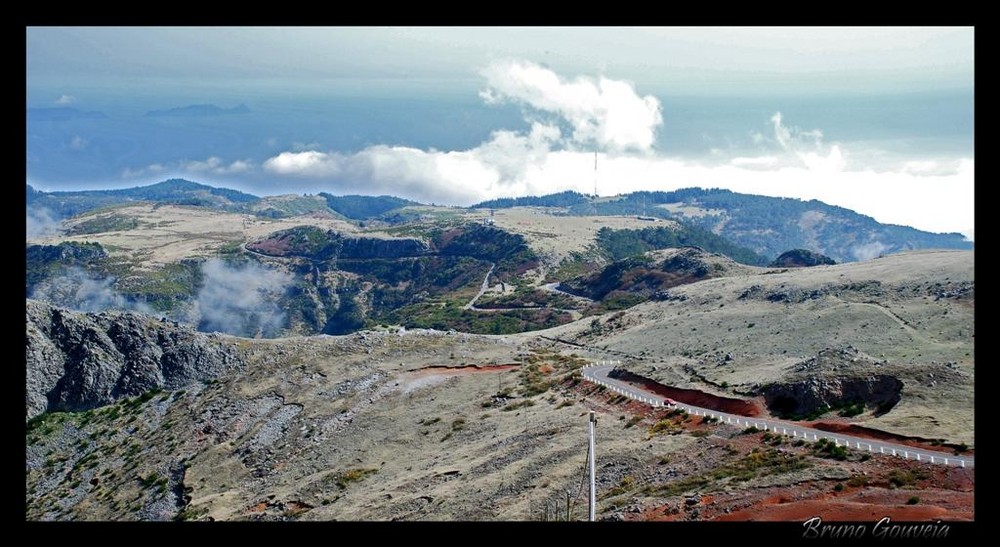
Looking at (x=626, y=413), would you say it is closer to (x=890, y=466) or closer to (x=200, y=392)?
(x=890, y=466)

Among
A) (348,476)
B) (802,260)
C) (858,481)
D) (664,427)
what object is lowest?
(348,476)

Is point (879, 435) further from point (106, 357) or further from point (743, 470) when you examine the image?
point (106, 357)

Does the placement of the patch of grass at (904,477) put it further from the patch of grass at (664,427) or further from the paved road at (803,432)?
the patch of grass at (664,427)

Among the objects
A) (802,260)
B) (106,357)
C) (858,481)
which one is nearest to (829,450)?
(858,481)

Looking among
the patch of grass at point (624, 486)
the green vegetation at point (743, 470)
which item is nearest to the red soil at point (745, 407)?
the green vegetation at point (743, 470)

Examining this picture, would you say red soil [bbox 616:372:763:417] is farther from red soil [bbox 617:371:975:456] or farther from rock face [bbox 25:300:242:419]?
rock face [bbox 25:300:242:419]

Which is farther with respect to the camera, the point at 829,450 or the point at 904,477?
the point at 829,450

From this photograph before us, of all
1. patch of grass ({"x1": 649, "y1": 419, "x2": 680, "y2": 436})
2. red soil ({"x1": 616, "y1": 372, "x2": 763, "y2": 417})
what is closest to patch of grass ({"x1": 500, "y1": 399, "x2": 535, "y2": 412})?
red soil ({"x1": 616, "y1": 372, "x2": 763, "y2": 417})
